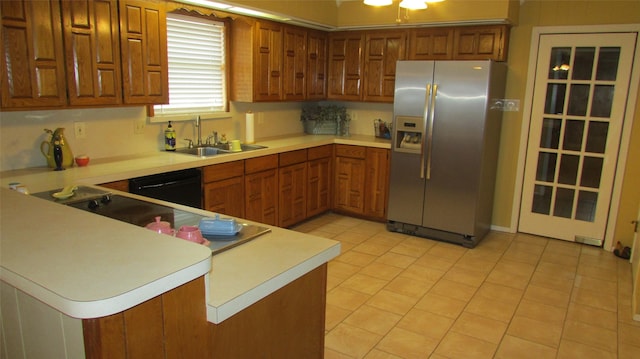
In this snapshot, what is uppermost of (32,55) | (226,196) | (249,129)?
(32,55)

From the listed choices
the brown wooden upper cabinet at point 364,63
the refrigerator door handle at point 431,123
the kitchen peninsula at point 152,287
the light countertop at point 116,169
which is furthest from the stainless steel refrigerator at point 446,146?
the kitchen peninsula at point 152,287

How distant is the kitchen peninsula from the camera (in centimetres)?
104

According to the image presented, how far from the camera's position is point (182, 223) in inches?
74.7

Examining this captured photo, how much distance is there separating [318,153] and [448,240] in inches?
63.0

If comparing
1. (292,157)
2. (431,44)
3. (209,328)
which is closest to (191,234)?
(209,328)

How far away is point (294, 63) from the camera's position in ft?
16.0

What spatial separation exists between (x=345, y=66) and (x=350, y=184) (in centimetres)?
135

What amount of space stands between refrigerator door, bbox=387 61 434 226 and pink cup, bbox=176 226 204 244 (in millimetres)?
3151

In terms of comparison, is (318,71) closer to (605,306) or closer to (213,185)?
(213,185)

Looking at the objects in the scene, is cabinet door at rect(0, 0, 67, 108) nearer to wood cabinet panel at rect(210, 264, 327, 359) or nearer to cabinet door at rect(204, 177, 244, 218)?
cabinet door at rect(204, 177, 244, 218)

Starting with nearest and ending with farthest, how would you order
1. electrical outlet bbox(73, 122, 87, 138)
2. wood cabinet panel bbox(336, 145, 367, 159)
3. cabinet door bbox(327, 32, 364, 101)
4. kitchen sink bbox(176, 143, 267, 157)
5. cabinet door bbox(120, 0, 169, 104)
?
cabinet door bbox(120, 0, 169, 104) → electrical outlet bbox(73, 122, 87, 138) → kitchen sink bbox(176, 143, 267, 157) → wood cabinet panel bbox(336, 145, 367, 159) → cabinet door bbox(327, 32, 364, 101)

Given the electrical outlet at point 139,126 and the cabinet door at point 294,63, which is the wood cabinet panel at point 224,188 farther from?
the cabinet door at point 294,63

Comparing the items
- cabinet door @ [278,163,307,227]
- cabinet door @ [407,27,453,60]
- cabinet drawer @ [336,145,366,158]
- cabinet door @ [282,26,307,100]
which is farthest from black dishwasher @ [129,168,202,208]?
cabinet door @ [407,27,453,60]

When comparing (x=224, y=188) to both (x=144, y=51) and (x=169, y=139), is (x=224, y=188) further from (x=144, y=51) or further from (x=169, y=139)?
(x=144, y=51)
